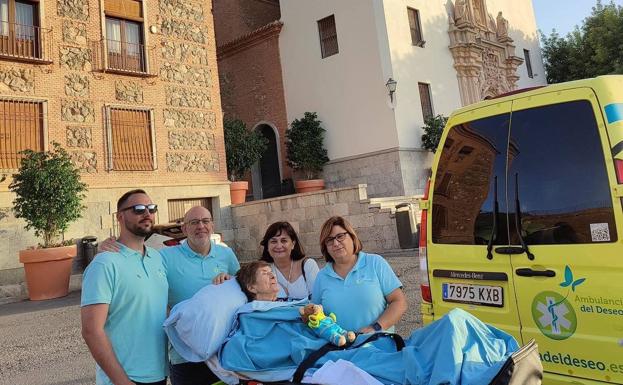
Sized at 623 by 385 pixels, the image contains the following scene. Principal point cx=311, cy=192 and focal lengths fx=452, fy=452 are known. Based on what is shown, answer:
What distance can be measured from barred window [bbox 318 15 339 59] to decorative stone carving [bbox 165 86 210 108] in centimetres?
551

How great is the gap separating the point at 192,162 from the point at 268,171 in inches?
230

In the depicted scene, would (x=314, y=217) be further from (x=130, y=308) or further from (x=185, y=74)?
(x=130, y=308)

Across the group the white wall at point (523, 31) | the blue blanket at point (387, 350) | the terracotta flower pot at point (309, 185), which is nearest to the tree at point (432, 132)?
the terracotta flower pot at point (309, 185)

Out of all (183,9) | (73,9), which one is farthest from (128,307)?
(183,9)

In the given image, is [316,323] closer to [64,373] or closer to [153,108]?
[64,373]

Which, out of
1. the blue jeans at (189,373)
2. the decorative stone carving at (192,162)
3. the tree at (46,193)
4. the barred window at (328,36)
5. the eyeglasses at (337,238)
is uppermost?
the barred window at (328,36)

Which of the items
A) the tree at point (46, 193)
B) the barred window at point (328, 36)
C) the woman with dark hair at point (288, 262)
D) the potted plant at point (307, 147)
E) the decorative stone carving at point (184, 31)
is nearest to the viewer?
the woman with dark hair at point (288, 262)

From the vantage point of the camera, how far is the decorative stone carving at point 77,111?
11.9 metres

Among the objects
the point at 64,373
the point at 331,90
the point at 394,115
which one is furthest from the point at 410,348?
the point at 331,90

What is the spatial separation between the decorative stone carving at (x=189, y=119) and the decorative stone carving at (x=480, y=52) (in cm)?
1091

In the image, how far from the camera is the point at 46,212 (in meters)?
9.31

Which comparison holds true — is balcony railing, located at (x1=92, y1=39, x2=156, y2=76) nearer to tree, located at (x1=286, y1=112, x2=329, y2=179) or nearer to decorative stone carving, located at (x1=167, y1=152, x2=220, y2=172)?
decorative stone carving, located at (x1=167, y1=152, x2=220, y2=172)

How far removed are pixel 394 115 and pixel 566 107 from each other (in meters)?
13.7

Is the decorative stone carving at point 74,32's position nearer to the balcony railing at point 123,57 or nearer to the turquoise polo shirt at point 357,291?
the balcony railing at point 123,57
